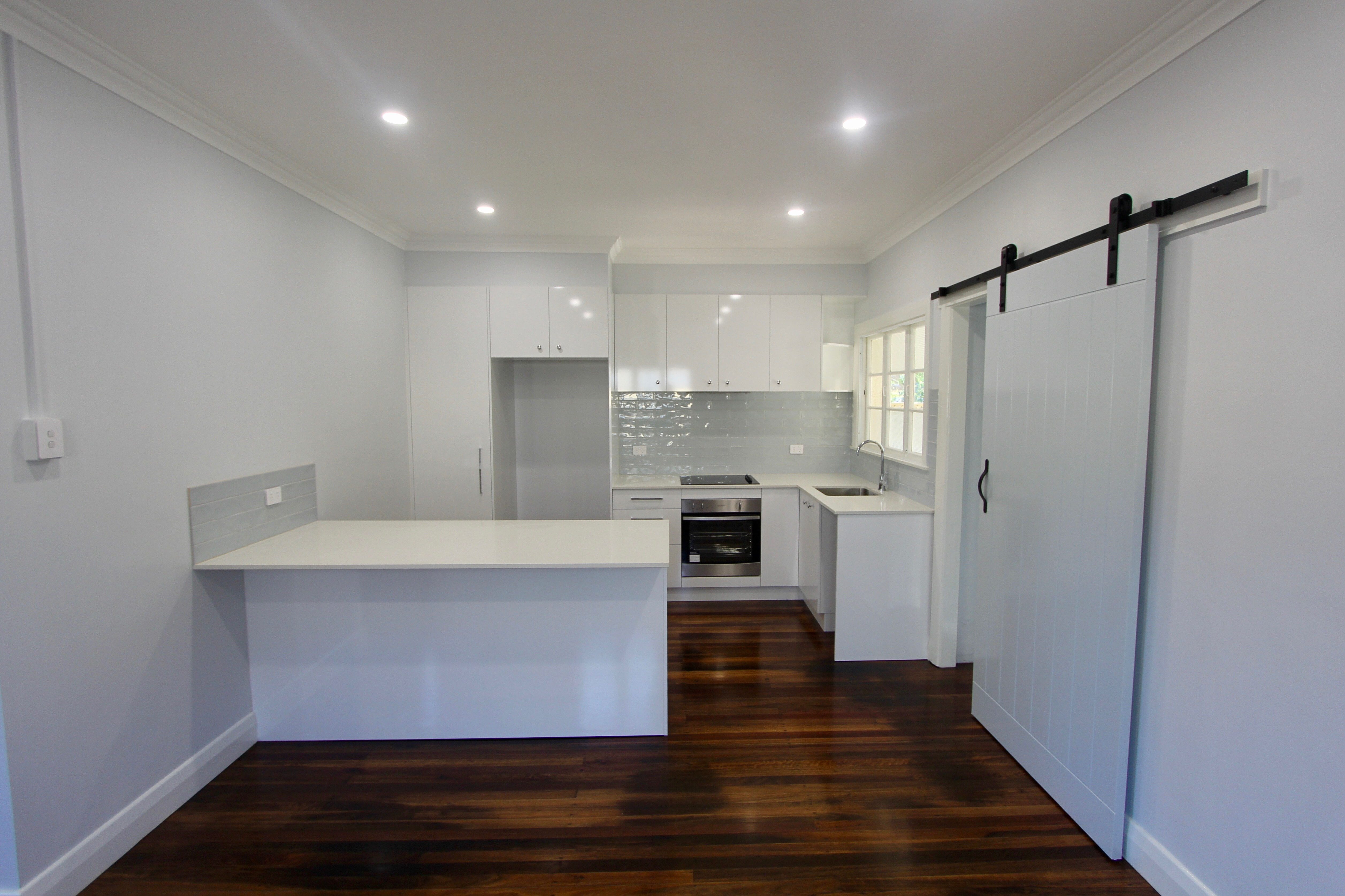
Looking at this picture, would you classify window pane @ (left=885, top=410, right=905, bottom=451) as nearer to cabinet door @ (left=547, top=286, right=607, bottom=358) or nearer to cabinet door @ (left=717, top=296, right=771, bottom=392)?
cabinet door @ (left=717, top=296, right=771, bottom=392)

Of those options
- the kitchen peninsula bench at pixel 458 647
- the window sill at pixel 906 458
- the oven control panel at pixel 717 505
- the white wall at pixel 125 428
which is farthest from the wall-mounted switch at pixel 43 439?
the window sill at pixel 906 458

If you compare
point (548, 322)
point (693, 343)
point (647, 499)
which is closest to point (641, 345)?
point (693, 343)

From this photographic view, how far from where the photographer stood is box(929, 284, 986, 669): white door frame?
3.04m

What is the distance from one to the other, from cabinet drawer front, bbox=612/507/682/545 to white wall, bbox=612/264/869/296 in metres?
1.64

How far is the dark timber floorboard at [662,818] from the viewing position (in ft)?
5.83

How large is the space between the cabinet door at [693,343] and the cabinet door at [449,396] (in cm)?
130

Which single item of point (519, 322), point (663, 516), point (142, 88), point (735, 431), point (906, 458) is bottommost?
point (663, 516)

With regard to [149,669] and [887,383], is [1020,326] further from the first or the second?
[149,669]

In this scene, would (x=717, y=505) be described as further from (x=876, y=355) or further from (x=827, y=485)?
(x=876, y=355)

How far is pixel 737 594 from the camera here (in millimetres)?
4277

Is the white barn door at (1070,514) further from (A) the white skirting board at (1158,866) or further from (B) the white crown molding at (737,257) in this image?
(B) the white crown molding at (737,257)

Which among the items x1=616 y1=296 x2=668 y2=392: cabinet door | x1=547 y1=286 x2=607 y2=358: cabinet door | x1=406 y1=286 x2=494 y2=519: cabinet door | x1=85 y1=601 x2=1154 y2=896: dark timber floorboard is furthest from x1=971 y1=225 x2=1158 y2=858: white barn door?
x1=406 y1=286 x2=494 y2=519: cabinet door

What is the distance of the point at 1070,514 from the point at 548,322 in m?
3.19

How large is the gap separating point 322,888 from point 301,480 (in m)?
1.70
